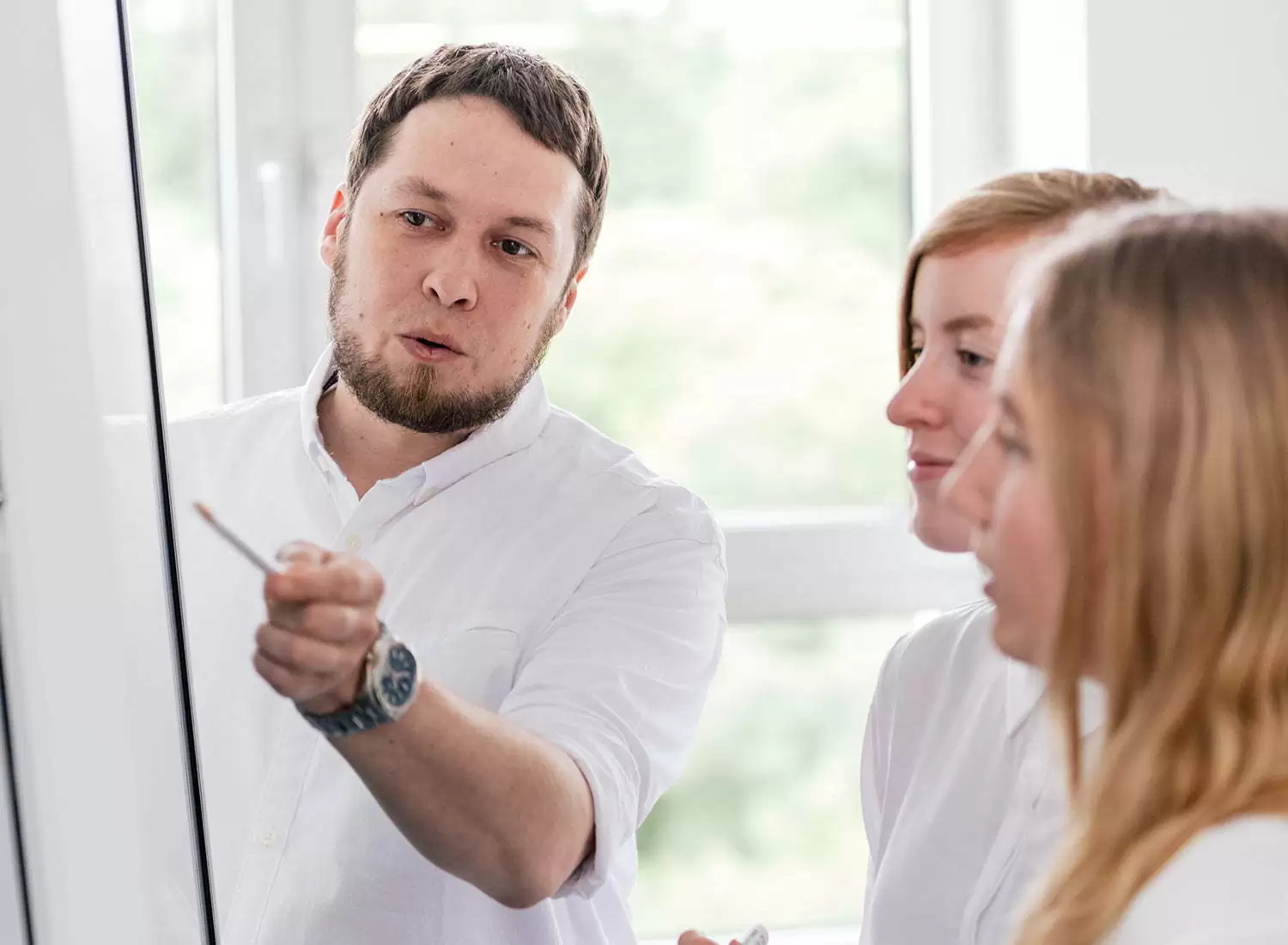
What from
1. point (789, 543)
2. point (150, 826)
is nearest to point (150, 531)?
point (150, 826)

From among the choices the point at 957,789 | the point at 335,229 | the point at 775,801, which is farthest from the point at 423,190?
the point at 775,801

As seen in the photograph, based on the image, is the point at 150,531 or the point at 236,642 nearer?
the point at 150,531

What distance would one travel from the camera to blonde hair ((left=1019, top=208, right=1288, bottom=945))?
62 cm

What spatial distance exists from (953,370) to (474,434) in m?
0.43

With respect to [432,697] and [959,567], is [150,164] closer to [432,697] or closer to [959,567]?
[432,697]

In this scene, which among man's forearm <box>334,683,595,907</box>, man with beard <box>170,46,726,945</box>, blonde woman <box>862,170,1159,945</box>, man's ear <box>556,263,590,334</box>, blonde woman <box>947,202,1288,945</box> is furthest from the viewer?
man's ear <box>556,263,590,334</box>

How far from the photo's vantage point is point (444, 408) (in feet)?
3.71

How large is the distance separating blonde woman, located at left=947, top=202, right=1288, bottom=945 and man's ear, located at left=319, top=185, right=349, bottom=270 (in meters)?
0.71

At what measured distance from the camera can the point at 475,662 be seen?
1.09 metres

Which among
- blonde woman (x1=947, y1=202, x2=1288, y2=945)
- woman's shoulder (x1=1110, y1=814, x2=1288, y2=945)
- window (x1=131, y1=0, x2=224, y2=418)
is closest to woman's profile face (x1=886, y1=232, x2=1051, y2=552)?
blonde woman (x1=947, y1=202, x2=1288, y2=945)

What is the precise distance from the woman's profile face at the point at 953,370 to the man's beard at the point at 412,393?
0.35 metres

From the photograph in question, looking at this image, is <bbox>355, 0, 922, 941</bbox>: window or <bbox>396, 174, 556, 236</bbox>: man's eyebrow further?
<bbox>355, 0, 922, 941</bbox>: window

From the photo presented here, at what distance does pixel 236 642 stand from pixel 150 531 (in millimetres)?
134

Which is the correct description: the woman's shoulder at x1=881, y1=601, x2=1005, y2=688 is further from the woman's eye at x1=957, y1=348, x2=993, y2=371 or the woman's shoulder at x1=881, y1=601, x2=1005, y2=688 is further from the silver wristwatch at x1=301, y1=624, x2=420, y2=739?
the silver wristwatch at x1=301, y1=624, x2=420, y2=739
